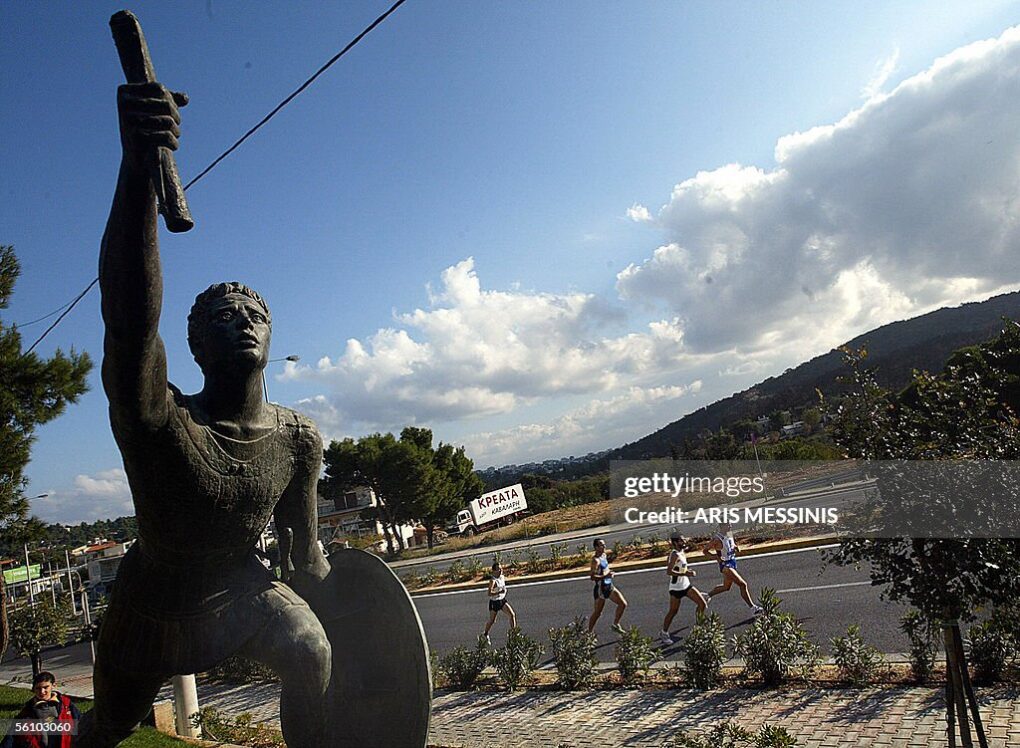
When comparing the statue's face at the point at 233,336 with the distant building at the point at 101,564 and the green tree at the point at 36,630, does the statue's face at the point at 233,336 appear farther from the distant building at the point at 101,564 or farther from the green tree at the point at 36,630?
the distant building at the point at 101,564

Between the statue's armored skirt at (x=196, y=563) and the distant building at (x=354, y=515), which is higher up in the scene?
the statue's armored skirt at (x=196, y=563)

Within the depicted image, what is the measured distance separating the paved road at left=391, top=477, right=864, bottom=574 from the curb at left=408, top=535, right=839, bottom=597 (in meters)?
2.38

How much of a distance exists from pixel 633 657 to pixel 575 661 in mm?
651

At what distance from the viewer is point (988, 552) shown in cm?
456

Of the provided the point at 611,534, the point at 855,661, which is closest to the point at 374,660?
the point at 855,661

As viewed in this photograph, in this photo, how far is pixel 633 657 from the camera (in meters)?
8.21

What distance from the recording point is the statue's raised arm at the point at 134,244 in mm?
2131

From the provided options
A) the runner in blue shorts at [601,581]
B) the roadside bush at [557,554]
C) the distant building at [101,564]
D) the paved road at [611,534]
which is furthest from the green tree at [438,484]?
the runner in blue shorts at [601,581]

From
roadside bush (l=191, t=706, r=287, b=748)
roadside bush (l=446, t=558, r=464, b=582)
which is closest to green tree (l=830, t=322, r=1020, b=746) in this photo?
roadside bush (l=191, t=706, r=287, b=748)

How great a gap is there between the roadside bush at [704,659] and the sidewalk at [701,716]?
0.18 metres

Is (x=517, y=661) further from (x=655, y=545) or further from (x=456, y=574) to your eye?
(x=456, y=574)

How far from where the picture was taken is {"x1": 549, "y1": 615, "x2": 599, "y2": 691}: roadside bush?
834 centimetres

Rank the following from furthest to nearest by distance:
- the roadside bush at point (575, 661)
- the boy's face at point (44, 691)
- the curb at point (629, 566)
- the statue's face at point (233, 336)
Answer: the curb at point (629, 566)
the roadside bush at point (575, 661)
the boy's face at point (44, 691)
the statue's face at point (233, 336)

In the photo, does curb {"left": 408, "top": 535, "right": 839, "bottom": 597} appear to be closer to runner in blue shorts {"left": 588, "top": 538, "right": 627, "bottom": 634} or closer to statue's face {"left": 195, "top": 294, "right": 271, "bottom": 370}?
runner in blue shorts {"left": 588, "top": 538, "right": 627, "bottom": 634}
